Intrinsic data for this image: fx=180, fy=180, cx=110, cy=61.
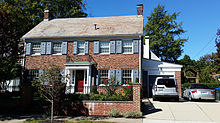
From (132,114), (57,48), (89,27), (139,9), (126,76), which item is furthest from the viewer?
(139,9)

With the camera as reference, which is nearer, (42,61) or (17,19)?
(42,61)

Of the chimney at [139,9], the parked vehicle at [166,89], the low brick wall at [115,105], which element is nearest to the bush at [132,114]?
the low brick wall at [115,105]

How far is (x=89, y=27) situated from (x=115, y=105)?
33.4 ft

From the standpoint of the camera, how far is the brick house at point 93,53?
1571cm

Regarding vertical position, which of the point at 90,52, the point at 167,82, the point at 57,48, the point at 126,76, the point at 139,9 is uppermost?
the point at 139,9

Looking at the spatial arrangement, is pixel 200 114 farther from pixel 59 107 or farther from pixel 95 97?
pixel 59 107

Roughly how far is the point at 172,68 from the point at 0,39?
14.6 m

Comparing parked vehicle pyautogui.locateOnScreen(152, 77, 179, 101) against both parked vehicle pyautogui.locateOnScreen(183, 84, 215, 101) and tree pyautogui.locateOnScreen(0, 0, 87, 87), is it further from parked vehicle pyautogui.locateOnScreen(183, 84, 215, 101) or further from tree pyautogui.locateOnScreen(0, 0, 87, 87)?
tree pyautogui.locateOnScreen(0, 0, 87, 87)

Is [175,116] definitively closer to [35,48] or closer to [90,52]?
[90,52]

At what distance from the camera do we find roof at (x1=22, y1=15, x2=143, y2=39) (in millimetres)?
16516

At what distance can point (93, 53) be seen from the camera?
53.8 ft

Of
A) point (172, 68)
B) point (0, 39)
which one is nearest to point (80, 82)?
point (0, 39)

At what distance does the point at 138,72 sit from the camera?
15.4m

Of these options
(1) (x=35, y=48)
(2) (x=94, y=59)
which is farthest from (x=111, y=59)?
(1) (x=35, y=48)
